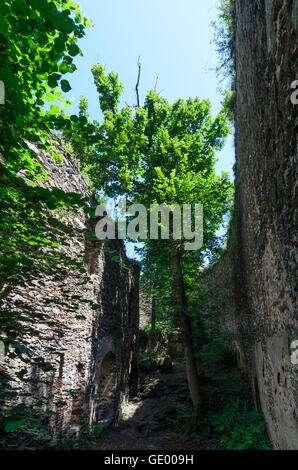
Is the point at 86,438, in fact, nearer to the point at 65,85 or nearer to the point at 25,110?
the point at 25,110

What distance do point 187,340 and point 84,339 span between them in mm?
2671

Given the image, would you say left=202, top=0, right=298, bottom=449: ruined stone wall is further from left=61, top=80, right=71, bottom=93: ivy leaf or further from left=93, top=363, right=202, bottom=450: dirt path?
left=93, top=363, right=202, bottom=450: dirt path

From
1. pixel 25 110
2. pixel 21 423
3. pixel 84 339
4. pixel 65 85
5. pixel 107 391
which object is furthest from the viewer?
pixel 107 391

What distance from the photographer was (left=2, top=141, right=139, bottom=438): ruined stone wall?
4.41 m

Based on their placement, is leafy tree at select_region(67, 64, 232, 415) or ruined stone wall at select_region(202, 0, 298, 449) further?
leafy tree at select_region(67, 64, 232, 415)

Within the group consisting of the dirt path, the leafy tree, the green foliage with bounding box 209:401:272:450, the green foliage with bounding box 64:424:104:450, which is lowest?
the dirt path

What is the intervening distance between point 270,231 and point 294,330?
1160mm

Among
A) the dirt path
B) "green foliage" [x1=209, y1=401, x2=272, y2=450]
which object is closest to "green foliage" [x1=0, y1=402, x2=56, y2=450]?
"green foliage" [x1=209, y1=401, x2=272, y2=450]

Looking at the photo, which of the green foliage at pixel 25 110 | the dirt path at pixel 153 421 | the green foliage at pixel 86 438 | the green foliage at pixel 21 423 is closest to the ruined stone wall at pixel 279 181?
the green foliage at pixel 25 110

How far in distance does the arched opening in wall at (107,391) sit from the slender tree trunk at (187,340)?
211cm

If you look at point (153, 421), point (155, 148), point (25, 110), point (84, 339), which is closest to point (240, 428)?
point (153, 421)

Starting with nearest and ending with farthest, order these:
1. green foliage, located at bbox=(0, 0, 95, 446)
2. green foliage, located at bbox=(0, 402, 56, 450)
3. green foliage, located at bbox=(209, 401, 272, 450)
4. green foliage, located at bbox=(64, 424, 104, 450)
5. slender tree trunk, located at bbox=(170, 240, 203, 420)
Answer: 1. green foliage, located at bbox=(0, 402, 56, 450)
2. green foliage, located at bbox=(0, 0, 95, 446)
3. green foliage, located at bbox=(209, 401, 272, 450)
4. green foliage, located at bbox=(64, 424, 104, 450)
5. slender tree trunk, located at bbox=(170, 240, 203, 420)

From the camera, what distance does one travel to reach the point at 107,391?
7469mm

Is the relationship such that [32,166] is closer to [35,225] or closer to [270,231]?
[35,225]
